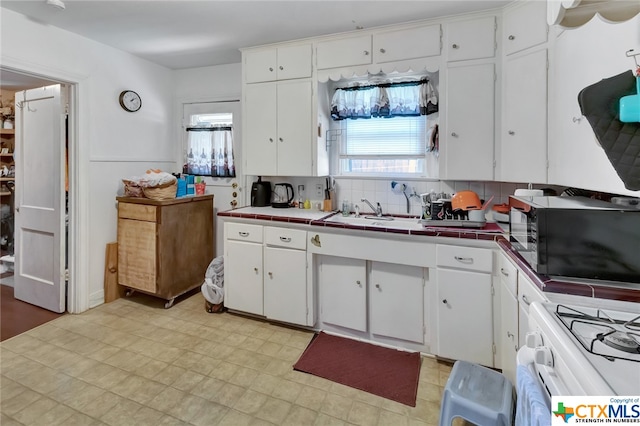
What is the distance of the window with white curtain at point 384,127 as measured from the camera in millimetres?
2666

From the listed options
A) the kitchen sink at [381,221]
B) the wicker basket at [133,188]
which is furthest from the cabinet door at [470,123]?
the wicker basket at [133,188]

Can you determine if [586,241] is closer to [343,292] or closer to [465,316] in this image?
[465,316]

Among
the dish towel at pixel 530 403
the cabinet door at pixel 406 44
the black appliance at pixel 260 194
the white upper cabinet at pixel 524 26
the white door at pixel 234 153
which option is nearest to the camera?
the dish towel at pixel 530 403

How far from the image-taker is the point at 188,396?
189 centimetres

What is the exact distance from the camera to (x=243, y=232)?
2.79m

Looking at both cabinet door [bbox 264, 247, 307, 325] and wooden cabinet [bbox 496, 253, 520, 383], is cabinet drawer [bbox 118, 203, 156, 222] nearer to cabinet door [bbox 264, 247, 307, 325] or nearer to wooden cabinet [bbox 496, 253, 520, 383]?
cabinet door [bbox 264, 247, 307, 325]

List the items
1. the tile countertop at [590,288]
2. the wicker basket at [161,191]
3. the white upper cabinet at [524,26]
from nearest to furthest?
the tile countertop at [590,288] → the white upper cabinet at [524,26] → the wicker basket at [161,191]

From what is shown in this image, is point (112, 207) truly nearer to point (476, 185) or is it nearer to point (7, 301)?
point (7, 301)

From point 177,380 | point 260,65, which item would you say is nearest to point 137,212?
point 177,380

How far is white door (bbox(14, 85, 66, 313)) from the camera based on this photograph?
288cm

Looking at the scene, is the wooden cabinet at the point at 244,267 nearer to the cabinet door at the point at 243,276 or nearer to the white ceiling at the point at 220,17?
the cabinet door at the point at 243,276

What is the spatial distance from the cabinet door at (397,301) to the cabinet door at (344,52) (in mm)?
1684

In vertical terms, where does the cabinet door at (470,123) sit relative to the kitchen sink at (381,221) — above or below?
above

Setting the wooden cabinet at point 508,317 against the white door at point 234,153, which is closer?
the wooden cabinet at point 508,317
